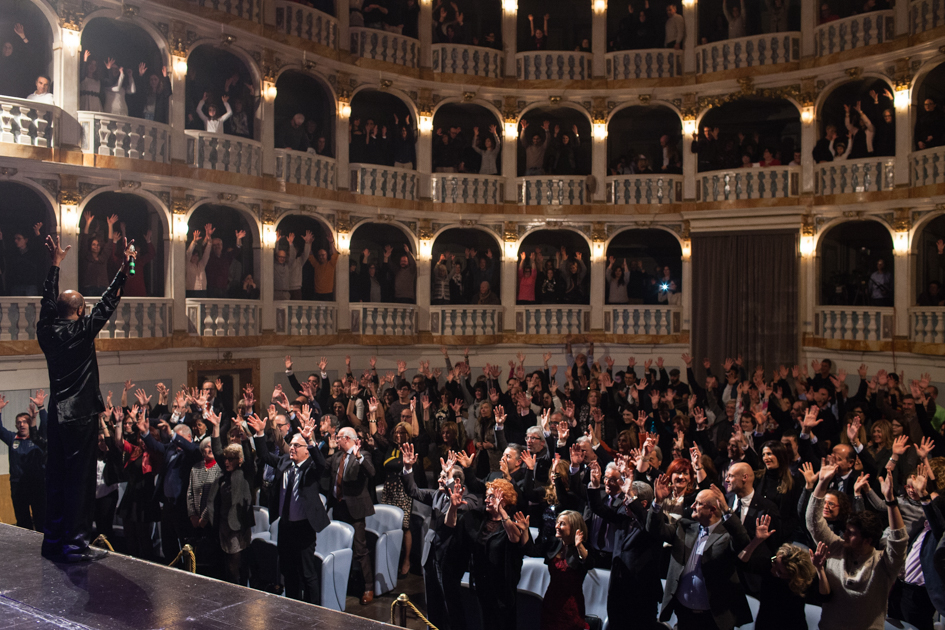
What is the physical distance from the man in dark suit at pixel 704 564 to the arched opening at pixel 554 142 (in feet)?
48.3

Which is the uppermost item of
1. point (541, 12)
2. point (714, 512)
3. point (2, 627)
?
point (541, 12)

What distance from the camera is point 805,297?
17.7 m

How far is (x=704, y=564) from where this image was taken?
528 cm

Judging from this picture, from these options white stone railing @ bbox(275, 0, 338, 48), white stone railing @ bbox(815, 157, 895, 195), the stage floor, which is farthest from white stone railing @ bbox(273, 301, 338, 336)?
white stone railing @ bbox(815, 157, 895, 195)

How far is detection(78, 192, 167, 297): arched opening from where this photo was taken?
13.8m

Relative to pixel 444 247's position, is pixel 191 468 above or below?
below

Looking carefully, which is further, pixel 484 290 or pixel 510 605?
pixel 484 290

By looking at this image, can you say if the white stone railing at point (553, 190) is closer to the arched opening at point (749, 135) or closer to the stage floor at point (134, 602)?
the arched opening at point (749, 135)

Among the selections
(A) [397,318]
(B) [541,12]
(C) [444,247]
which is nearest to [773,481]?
(A) [397,318]

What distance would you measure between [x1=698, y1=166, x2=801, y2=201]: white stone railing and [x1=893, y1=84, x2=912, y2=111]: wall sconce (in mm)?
2359

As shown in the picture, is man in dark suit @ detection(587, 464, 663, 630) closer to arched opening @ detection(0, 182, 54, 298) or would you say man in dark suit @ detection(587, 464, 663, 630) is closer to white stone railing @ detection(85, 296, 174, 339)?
white stone railing @ detection(85, 296, 174, 339)

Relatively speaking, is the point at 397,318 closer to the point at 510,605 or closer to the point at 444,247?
the point at 444,247

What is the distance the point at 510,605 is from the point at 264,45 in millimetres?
13868

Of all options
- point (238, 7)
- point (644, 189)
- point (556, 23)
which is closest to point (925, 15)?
point (644, 189)
